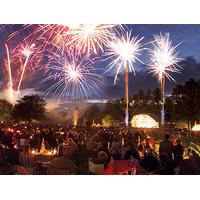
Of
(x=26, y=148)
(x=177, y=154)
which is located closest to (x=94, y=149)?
(x=26, y=148)

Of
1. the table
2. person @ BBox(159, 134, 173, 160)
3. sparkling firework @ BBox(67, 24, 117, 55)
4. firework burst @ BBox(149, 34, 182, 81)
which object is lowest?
the table

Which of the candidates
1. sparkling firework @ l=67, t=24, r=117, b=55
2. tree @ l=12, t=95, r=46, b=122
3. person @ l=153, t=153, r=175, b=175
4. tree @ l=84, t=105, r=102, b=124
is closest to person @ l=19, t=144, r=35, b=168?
tree @ l=12, t=95, r=46, b=122

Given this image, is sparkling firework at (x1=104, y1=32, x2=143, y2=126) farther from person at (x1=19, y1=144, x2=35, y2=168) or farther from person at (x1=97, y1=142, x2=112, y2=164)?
person at (x1=19, y1=144, x2=35, y2=168)

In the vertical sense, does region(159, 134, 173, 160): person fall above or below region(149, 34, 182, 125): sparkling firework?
below

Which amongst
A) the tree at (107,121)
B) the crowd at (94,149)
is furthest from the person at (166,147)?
the tree at (107,121)

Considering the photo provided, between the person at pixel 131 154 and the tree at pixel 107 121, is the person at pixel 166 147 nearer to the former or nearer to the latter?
the person at pixel 131 154
